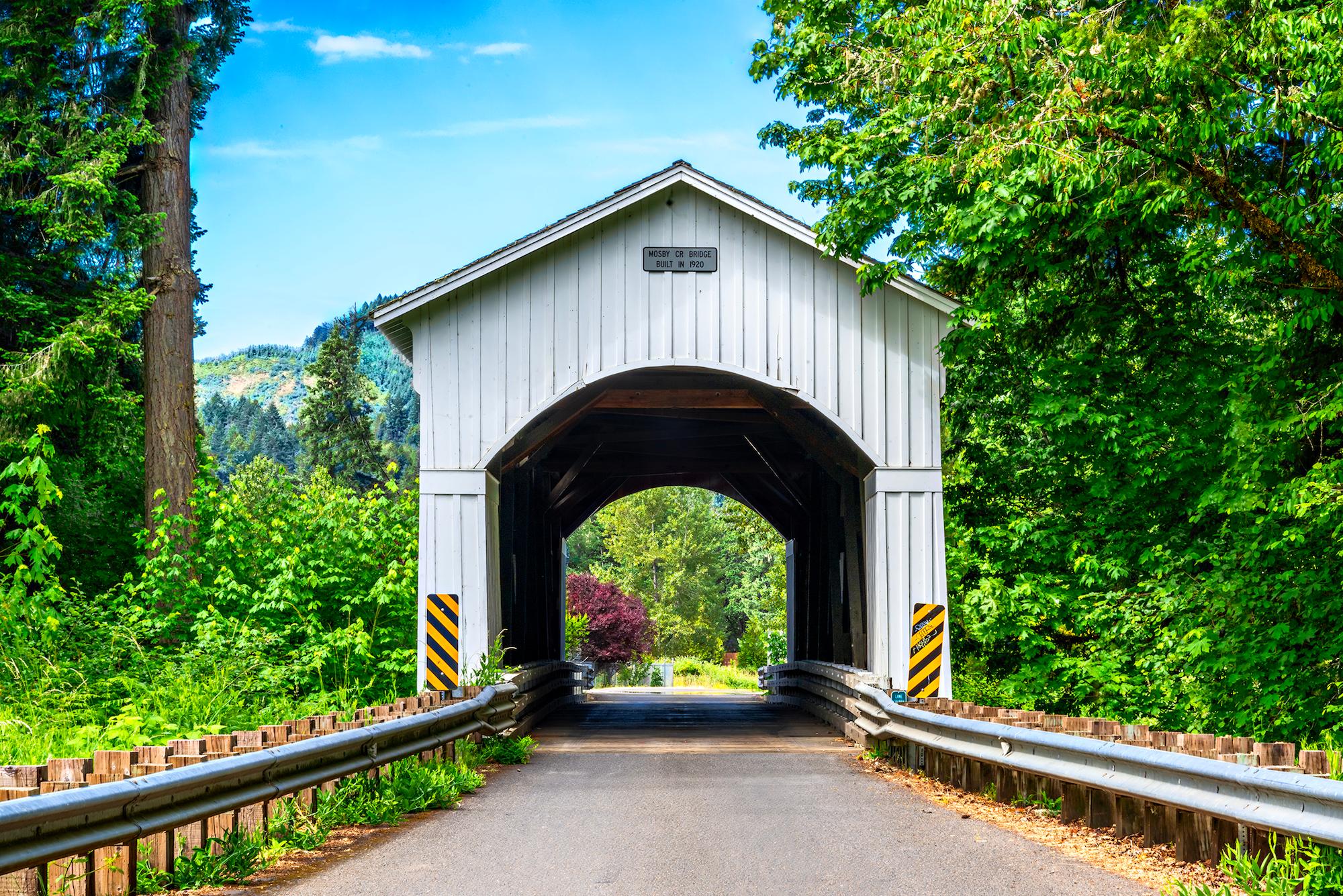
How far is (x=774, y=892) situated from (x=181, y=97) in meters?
15.5

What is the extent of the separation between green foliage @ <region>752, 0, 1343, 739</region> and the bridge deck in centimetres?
248

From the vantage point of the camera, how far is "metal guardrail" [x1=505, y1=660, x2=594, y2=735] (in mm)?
12859

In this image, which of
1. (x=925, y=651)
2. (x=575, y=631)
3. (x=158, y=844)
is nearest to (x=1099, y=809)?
(x=158, y=844)

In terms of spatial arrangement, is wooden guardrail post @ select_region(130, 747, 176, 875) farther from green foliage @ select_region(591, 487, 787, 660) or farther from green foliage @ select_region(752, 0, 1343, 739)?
green foliage @ select_region(591, 487, 787, 660)

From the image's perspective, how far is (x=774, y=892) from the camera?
4.74 m

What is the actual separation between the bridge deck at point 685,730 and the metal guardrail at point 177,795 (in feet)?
15.2

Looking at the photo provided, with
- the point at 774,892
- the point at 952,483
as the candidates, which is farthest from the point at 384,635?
the point at 774,892

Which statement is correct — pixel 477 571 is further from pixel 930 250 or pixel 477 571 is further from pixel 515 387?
pixel 930 250

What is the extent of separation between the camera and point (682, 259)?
1242 cm

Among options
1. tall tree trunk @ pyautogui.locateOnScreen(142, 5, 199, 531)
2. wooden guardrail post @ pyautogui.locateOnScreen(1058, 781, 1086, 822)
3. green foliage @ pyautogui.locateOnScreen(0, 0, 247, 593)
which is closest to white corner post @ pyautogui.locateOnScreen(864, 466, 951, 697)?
wooden guardrail post @ pyautogui.locateOnScreen(1058, 781, 1086, 822)

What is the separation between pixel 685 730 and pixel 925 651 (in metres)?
3.87

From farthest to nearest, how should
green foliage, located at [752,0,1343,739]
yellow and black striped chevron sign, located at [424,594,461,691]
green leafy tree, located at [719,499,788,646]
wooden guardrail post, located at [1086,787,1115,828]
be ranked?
green leafy tree, located at [719,499,788,646], yellow and black striped chevron sign, located at [424,594,461,691], green foliage, located at [752,0,1343,739], wooden guardrail post, located at [1086,787,1115,828]

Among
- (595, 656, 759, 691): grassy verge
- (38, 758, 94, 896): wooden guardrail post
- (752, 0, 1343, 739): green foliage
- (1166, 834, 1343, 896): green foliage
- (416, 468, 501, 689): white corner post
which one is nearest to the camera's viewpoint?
(38, 758, 94, 896): wooden guardrail post

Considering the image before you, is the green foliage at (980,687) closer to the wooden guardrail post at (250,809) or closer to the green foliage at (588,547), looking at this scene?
the wooden guardrail post at (250,809)
